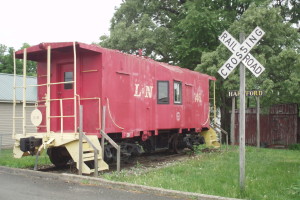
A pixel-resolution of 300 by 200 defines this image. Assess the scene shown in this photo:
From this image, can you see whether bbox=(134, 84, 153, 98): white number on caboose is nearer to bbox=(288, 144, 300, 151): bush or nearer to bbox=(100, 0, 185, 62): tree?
bbox=(100, 0, 185, 62): tree

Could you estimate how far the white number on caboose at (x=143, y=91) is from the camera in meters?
11.0

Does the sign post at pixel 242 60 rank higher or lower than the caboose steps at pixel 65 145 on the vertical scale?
higher

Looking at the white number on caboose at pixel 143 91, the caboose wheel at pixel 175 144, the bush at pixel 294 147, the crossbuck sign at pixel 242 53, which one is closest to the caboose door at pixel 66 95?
the white number on caboose at pixel 143 91

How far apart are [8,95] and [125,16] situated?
9170mm

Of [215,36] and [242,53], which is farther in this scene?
[215,36]

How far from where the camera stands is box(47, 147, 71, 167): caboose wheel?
1046 cm

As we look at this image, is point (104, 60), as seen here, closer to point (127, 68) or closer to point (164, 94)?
point (127, 68)

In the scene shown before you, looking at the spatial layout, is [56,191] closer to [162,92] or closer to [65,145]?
[65,145]

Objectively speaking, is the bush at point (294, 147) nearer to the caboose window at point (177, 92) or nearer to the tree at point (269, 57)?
the tree at point (269, 57)

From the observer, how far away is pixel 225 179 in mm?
7922

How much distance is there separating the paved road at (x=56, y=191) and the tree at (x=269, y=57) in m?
10.3

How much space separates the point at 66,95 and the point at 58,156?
6.26ft

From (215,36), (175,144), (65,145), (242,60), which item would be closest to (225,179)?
(242,60)

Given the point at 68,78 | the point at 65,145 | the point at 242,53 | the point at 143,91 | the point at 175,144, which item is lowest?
the point at 175,144
